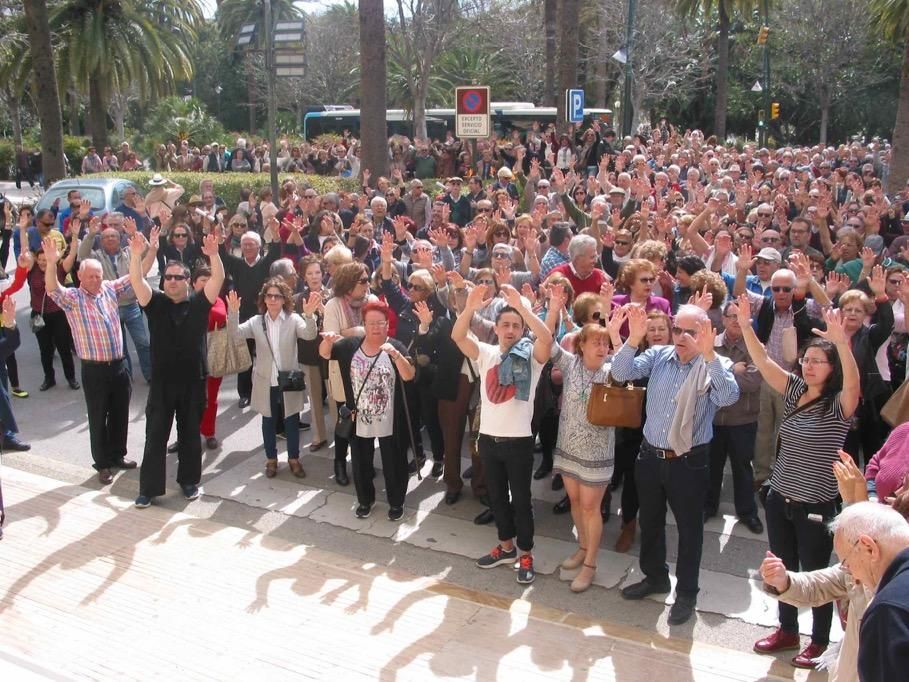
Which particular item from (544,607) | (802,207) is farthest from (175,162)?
(544,607)

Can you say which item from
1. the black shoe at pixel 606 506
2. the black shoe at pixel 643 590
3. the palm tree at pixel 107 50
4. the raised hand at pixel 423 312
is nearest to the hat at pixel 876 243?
the black shoe at pixel 606 506

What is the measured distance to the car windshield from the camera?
15125 millimetres

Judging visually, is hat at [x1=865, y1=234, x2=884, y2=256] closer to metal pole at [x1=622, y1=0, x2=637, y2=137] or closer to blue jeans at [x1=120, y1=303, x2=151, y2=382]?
blue jeans at [x1=120, y1=303, x2=151, y2=382]

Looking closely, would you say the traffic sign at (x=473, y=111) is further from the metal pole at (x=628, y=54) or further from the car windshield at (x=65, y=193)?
the metal pole at (x=628, y=54)

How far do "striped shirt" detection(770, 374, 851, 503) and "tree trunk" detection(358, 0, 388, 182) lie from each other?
13121mm

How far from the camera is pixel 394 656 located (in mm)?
5082

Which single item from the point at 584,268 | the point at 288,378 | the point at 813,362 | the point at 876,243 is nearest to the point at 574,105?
the point at 876,243

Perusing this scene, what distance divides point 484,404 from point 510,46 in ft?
111

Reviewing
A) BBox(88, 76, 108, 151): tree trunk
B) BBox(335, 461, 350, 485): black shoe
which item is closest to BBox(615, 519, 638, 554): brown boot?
BBox(335, 461, 350, 485): black shoe

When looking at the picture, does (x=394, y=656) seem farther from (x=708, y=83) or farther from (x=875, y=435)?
(x=708, y=83)

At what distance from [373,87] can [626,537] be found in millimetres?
12271

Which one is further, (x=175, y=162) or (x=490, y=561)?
(x=175, y=162)

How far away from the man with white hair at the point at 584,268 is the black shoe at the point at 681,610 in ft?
9.24

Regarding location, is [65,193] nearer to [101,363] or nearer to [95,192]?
[95,192]
